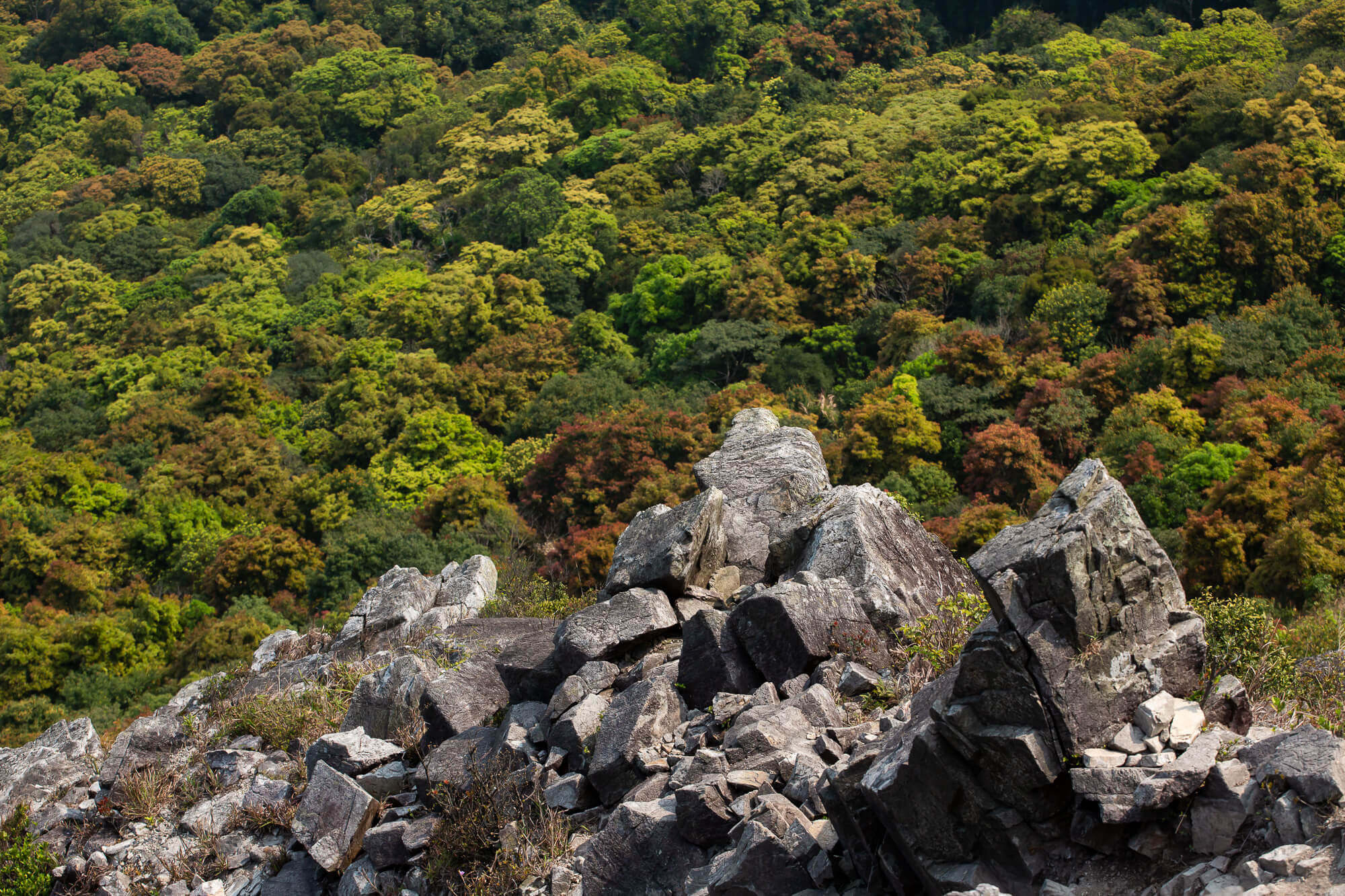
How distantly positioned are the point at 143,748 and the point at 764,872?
28.0 ft

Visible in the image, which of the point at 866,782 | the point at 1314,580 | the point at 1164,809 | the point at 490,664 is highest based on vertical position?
the point at 1164,809

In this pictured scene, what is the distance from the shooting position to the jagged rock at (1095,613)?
6574mm

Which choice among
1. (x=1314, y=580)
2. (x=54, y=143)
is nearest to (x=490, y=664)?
(x=1314, y=580)

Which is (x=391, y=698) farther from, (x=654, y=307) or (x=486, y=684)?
(x=654, y=307)

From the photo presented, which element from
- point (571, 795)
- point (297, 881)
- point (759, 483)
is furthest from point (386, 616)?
point (571, 795)

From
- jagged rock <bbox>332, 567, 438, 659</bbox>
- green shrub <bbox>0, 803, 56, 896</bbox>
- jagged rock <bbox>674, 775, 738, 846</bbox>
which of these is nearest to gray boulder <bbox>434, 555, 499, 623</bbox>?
jagged rock <bbox>332, 567, 438, 659</bbox>

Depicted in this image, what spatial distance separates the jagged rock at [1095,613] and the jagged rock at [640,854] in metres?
2.81

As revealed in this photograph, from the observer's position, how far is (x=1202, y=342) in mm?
23625

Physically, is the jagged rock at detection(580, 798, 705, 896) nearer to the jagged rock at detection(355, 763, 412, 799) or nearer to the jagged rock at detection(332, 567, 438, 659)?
the jagged rock at detection(355, 763, 412, 799)

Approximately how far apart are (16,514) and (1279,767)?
32.6 m

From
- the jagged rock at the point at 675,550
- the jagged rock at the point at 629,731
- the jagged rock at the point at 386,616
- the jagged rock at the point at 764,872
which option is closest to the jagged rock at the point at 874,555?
the jagged rock at the point at 675,550

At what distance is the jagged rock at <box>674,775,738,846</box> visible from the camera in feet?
25.2

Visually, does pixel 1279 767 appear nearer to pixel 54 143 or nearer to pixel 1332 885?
pixel 1332 885

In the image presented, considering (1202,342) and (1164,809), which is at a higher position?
(1164,809)
